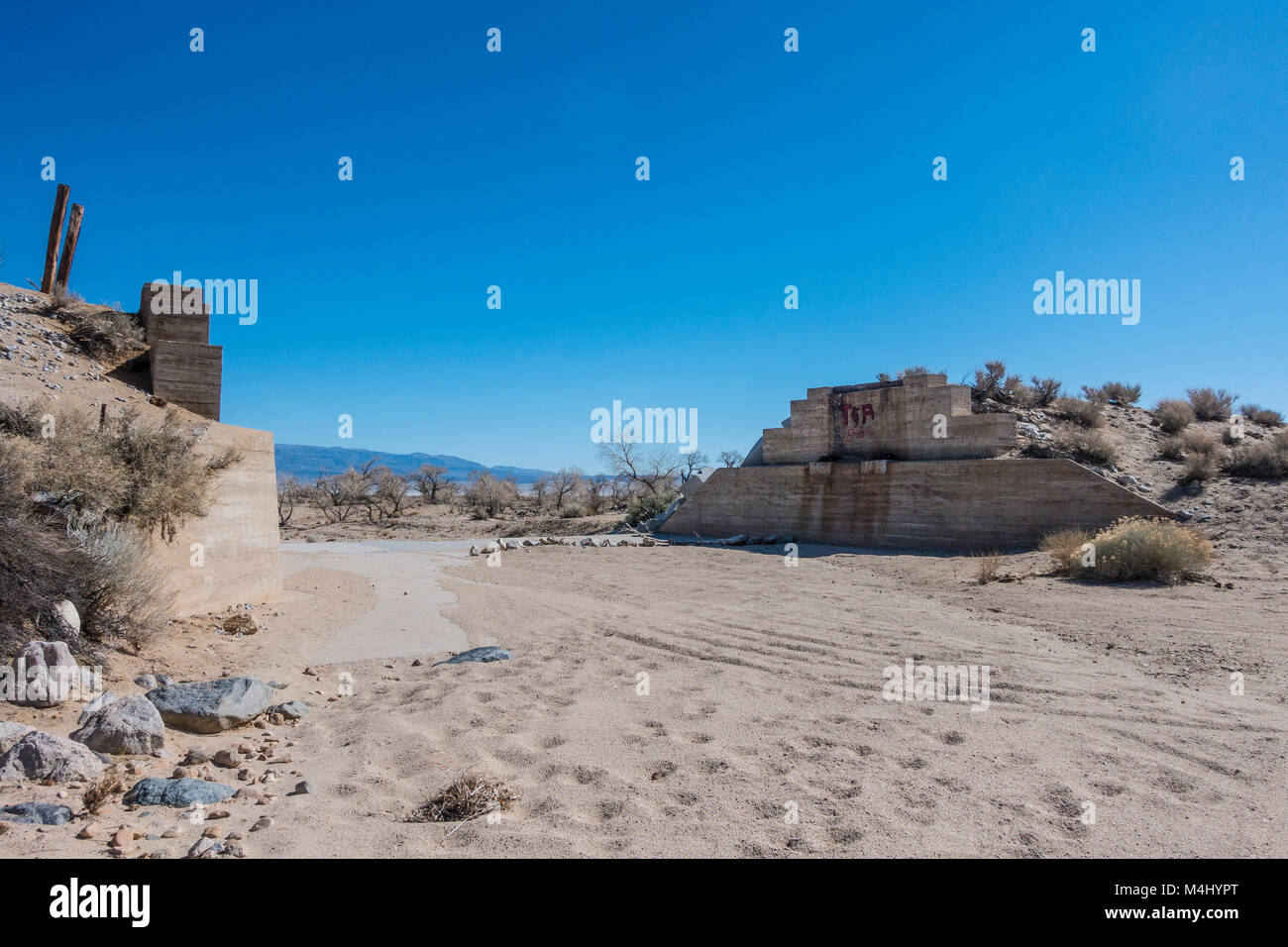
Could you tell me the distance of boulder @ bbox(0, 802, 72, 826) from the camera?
2.42m

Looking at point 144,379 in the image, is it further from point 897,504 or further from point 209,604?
point 897,504

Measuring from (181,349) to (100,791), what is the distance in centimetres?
721

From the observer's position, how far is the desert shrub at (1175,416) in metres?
16.8

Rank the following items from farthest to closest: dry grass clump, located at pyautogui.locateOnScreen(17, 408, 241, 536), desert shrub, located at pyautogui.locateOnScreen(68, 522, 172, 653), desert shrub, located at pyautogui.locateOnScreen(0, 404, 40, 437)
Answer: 1. desert shrub, located at pyautogui.locateOnScreen(0, 404, 40, 437)
2. dry grass clump, located at pyautogui.locateOnScreen(17, 408, 241, 536)
3. desert shrub, located at pyautogui.locateOnScreen(68, 522, 172, 653)

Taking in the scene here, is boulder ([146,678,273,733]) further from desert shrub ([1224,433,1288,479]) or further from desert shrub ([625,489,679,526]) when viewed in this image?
desert shrub ([625,489,679,526])

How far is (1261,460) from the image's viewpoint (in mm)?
12844

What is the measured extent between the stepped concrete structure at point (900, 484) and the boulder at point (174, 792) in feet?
45.6

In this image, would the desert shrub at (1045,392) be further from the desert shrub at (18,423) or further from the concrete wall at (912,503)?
the desert shrub at (18,423)

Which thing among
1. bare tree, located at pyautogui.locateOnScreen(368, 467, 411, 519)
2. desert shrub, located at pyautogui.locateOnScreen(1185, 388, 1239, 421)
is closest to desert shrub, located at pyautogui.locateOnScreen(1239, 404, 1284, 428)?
desert shrub, located at pyautogui.locateOnScreen(1185, 388, 1239, 421)

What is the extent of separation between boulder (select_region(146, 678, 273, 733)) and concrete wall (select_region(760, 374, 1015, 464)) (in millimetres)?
14663

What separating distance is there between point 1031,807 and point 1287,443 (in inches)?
619

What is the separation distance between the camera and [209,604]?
6879 mm

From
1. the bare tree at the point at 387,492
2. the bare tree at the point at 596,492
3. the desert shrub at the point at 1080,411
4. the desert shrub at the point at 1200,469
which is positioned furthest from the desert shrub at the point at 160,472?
the bare tree at the point at 387,492
